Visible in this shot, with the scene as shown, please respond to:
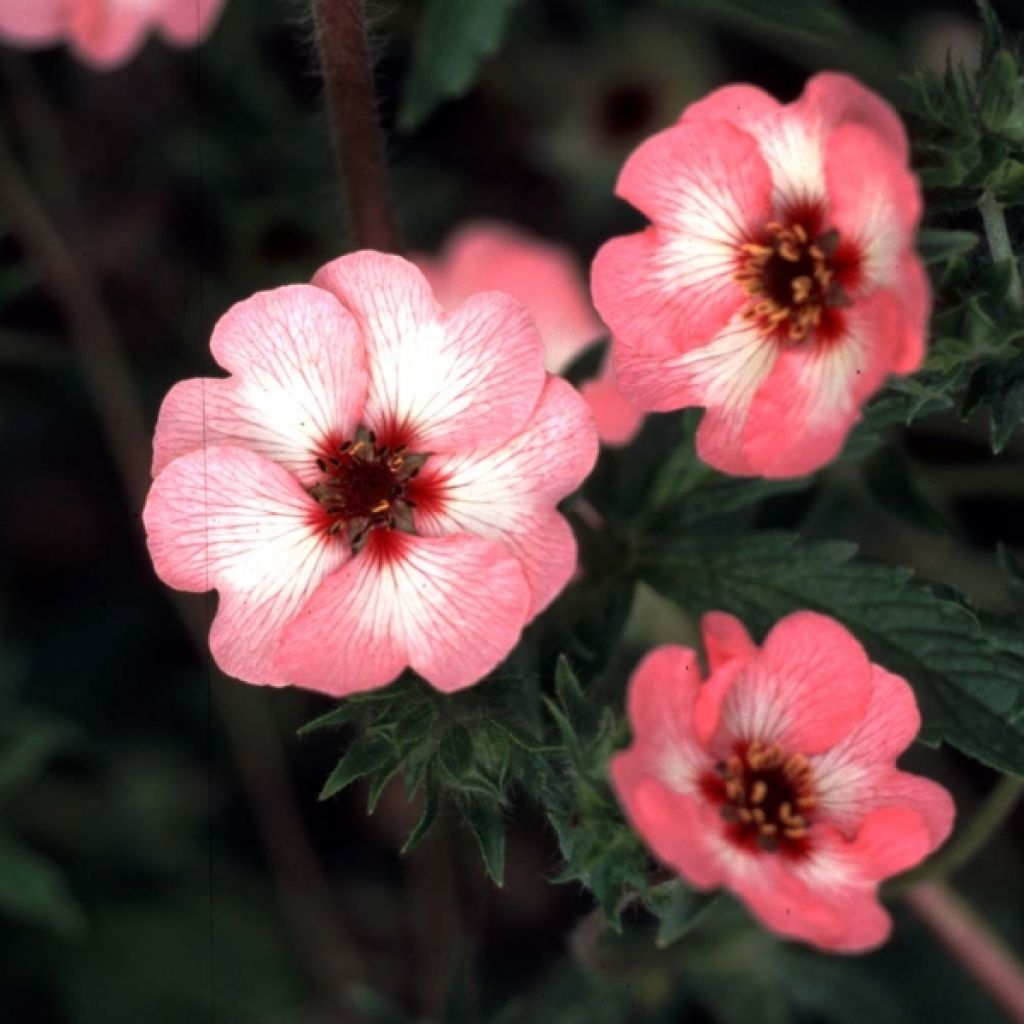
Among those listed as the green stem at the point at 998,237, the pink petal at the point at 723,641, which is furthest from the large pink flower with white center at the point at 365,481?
the green stem at the point at 998,237

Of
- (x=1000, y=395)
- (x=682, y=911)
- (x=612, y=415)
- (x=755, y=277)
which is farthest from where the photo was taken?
(x=612, y=415)

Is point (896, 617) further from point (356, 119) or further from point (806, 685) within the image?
point (356, 119)

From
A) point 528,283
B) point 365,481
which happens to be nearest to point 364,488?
point 365,481

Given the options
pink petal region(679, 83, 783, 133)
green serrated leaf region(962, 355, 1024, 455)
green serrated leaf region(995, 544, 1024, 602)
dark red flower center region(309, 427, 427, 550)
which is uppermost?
pink petal region(679, 83, 783, 133)

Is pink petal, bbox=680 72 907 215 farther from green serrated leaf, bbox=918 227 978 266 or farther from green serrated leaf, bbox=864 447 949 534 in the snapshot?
green serrated leaf, bbox=864 447 949 534

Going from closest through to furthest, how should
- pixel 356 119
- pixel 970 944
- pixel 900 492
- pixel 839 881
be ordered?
pixel 839 881
pixel 356 119
pixel 900 492
pixel 970 944

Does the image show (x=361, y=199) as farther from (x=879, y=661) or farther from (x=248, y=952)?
(x=248, y=952)

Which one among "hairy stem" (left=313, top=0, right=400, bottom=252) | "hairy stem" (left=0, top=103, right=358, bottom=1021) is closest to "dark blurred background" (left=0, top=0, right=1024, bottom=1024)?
"hairy stem" (left=0, top=103, right=358, bottom=1021)
